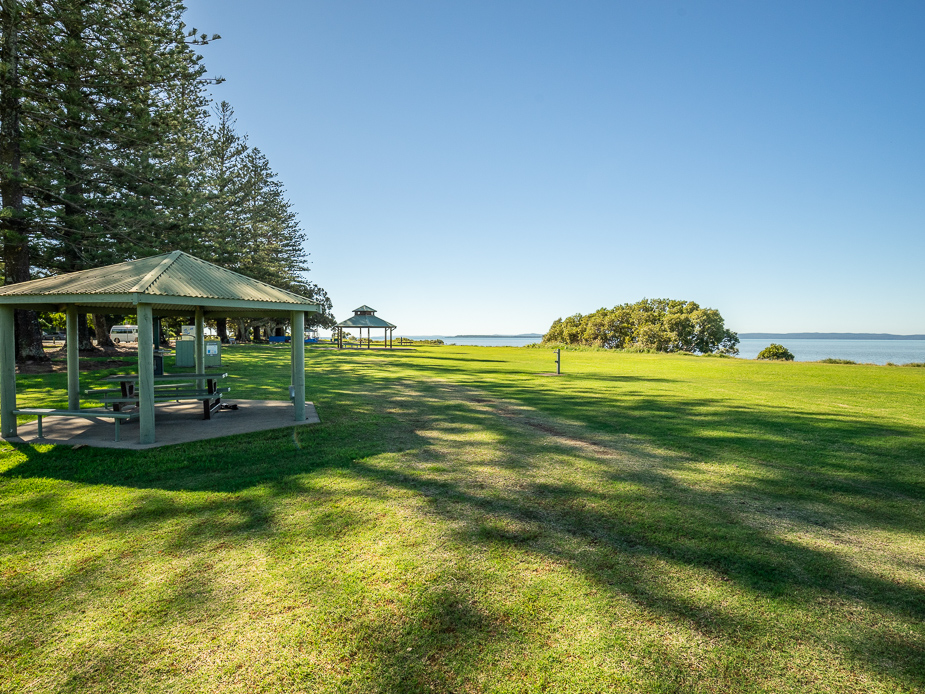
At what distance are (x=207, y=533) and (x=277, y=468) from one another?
1.78 meters

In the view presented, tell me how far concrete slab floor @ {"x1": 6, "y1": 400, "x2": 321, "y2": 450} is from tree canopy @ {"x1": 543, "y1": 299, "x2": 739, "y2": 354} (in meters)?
43.2

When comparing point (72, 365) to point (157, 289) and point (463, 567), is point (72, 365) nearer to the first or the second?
point (157, 289)

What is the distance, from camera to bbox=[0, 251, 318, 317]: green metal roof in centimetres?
624

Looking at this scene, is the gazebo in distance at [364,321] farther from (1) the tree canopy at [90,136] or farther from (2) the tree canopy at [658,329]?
(2) the tree canopy at [658,329]

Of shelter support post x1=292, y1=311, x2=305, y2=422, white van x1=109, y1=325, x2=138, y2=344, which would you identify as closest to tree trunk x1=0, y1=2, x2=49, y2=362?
shelter support post x1=292, y1=311, x2=305, y2=422

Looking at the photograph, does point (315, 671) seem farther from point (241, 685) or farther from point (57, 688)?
point (57, 688)

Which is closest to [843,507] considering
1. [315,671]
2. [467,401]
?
[315,671]

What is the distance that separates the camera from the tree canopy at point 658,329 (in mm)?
54406

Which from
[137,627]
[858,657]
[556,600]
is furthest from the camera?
[556,600]

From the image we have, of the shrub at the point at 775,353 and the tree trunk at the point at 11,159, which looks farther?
the shrub at the point at 775,353

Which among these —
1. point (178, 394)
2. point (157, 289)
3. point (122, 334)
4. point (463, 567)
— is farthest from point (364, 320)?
point (463, 567)

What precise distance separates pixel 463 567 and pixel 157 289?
5.79 metres

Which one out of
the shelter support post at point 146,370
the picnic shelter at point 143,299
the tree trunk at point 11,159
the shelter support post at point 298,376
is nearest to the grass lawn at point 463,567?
the shelter support post at point 146,370

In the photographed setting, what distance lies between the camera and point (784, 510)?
4355mm
